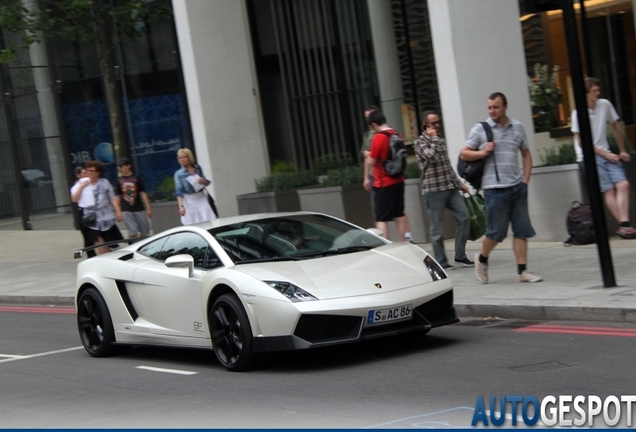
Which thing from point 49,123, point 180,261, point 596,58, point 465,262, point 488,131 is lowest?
point 465,262

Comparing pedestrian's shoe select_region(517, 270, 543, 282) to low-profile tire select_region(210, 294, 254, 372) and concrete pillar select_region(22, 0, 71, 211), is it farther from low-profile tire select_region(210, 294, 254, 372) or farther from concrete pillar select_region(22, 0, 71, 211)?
concrete pillar select_region(22, 0, 71, 211)

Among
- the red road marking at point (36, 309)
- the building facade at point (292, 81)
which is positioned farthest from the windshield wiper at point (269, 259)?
the red road marking at point (36, 309)

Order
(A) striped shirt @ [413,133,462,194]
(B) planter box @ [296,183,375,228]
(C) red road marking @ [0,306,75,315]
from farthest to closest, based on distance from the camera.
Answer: (B) planter box @ [296,183,375,228] → (C) red road marking @ [0,306,75,315] → (A) striped shirt @ [413,133,462,194]

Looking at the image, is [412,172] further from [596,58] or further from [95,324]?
[95,324]

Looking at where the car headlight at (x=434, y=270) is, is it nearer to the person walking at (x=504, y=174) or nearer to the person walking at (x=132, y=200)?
the person walking at (x=504, y=174)

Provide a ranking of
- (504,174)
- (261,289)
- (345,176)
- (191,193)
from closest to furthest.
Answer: (261,289)
(504,174)
(191,193)
(345,176)

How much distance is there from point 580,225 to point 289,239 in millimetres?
5396

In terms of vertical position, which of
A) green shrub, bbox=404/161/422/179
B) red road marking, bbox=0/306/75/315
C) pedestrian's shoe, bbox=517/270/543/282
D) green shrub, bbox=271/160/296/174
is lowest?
red road marking, bbox=0/306/75/315

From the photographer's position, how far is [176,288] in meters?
8.99

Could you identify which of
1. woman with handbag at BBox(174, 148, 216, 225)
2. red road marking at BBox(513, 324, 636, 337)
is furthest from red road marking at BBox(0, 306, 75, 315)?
red road marking at BBox(513, 324, 636, 337)

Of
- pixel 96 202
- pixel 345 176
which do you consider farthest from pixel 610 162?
A: pixel 96 202

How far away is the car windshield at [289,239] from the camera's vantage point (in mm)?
8773

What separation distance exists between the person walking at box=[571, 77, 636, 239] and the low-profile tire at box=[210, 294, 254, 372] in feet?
20.3

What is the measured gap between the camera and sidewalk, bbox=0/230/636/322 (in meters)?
9.02
